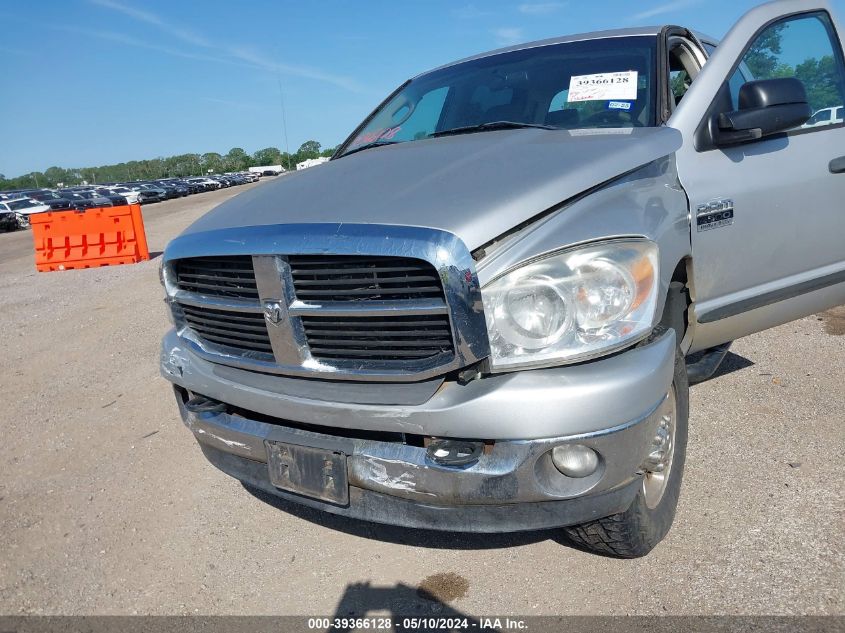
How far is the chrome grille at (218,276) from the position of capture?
7.60 feet

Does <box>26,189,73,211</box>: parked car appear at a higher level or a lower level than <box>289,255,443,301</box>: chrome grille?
higher

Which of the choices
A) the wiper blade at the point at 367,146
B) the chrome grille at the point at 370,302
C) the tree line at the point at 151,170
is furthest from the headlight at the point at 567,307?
the tree line at the point at 151,170

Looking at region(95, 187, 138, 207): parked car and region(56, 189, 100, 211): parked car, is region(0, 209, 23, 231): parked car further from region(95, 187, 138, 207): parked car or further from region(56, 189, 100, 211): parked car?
region(95, 187, 138, 207): parked car

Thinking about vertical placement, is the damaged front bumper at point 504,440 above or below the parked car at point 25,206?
below

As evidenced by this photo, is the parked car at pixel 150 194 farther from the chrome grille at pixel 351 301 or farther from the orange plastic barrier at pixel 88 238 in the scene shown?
the chrome grille at pixel 351 301

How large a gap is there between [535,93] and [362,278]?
5.50ft

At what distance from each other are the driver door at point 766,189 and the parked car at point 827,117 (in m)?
0.04

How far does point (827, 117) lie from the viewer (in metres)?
3.54

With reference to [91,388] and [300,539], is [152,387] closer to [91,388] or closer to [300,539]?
[91,388]

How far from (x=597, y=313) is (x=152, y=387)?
3.82m

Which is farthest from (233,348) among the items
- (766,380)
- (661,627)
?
(766,380)

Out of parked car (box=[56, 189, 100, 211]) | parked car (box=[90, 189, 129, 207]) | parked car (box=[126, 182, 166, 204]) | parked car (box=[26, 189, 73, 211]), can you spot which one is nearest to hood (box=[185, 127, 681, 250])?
parked car (box=[26, 189, 73, 211])

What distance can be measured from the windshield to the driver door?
27 centimetres

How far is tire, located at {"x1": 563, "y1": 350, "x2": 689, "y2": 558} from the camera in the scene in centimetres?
229
